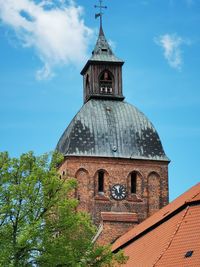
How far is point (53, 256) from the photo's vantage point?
28.0 meters

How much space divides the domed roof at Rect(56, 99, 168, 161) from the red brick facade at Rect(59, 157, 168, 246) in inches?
17.8

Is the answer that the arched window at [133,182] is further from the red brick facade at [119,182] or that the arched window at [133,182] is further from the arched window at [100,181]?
the arched window at [100,181]

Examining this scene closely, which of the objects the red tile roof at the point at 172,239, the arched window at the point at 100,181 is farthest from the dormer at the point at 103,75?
the red tile roof at the point at 172,239

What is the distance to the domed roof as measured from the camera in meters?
50.9

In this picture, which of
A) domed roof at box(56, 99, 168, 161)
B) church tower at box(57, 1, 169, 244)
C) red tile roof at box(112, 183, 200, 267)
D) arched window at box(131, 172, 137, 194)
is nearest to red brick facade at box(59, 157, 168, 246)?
church tower at box(57, 1, 169, 244)

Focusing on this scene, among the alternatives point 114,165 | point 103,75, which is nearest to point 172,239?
point 114,165

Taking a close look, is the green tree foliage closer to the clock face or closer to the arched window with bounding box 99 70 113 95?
the clock face

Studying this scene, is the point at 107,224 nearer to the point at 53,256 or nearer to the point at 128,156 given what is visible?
the point at 128,156

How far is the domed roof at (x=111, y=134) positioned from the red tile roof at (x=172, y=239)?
1104 centimetres

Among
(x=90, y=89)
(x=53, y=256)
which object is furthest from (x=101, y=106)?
(x=53, y=256)

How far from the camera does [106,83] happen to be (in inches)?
2160

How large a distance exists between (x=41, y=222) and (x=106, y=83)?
27165 millimetres

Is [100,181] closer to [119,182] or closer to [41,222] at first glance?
[119,182]

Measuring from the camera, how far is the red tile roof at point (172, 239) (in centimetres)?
3275
